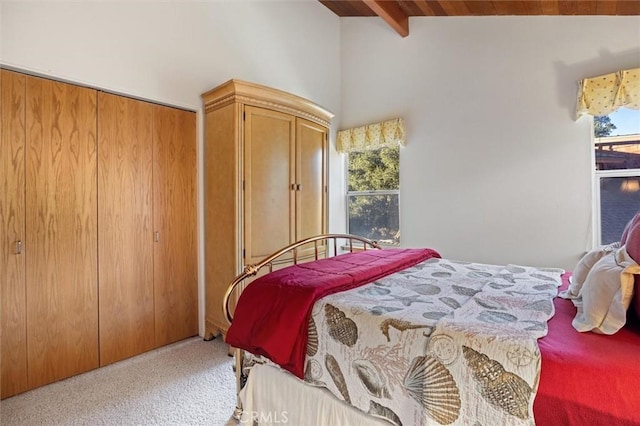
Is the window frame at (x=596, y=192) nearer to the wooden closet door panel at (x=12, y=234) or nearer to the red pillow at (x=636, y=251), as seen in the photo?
the red pillow at (x=636, y=251)

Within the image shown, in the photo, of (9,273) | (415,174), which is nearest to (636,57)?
(415,174)

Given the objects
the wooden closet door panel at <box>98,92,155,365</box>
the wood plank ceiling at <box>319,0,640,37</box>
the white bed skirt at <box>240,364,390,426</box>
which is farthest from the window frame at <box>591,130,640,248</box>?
the wooden closet door panel at <box>98,92,155,365</box>

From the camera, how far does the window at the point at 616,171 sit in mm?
2494

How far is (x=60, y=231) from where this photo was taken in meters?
2.06

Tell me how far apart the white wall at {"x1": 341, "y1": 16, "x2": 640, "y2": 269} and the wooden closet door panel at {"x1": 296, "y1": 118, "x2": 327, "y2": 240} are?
3.25ft

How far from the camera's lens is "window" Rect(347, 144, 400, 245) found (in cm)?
374

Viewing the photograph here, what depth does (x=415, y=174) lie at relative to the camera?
11.5 feet

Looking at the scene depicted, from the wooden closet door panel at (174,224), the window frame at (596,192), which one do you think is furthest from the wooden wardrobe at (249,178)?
the window frame at (596,192)

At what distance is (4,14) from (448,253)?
12.4ft

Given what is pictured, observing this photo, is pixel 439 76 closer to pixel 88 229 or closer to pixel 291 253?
pixel 291 253

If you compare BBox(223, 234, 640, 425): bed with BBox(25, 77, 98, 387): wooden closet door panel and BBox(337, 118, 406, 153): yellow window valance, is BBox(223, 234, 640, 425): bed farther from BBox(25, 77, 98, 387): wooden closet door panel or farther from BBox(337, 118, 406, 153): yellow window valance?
BBox(337, 118, 406, 153): yellow window valance

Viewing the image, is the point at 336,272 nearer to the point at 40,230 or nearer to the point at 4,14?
the point at 40,230

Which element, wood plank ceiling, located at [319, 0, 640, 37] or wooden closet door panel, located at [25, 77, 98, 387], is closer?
wooden closet door panel, located at [25, 77, 98, 387]

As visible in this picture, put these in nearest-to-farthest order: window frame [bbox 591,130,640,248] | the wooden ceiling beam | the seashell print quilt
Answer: the seashell print quilt → window frame [bbox 591,130,640,248] → the wooden ceiling beam
